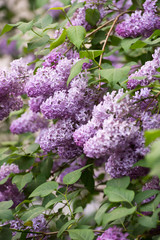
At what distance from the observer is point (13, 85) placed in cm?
127

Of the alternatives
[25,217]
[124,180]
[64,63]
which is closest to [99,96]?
[64,63]

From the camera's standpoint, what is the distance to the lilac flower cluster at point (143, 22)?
119 cm

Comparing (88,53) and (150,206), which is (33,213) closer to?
(150,206)

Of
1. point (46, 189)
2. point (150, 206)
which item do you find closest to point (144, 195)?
point (150, 206)

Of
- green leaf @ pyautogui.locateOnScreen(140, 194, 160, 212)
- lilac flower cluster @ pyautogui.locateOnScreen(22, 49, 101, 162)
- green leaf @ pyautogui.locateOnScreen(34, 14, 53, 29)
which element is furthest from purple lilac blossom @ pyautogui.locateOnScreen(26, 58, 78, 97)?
green leaf @ pyautogui.locateOnScreen(140, 194, 160, 212)

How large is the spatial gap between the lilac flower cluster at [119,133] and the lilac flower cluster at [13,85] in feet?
1.35

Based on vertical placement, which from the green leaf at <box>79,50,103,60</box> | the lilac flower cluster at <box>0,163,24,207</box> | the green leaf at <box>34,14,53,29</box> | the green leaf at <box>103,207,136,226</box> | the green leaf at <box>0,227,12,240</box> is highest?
the green leaf at <box>34,14,53,29</box>

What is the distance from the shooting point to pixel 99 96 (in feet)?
3.59

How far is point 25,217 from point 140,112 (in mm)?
444

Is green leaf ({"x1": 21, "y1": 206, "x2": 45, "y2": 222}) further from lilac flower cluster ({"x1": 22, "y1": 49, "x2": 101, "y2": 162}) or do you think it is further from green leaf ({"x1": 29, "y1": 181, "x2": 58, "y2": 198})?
lilac flower cluster ({"x1": 22, "y1": 49, "x2": 101, "y2": 162})

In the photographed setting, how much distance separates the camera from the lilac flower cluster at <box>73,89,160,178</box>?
2.77ft

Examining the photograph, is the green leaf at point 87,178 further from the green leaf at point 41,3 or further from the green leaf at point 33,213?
the green leaf at point 41,3

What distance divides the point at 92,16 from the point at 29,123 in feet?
1.87

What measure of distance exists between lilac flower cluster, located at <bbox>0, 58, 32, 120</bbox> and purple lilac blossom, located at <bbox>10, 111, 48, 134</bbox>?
30 cm
